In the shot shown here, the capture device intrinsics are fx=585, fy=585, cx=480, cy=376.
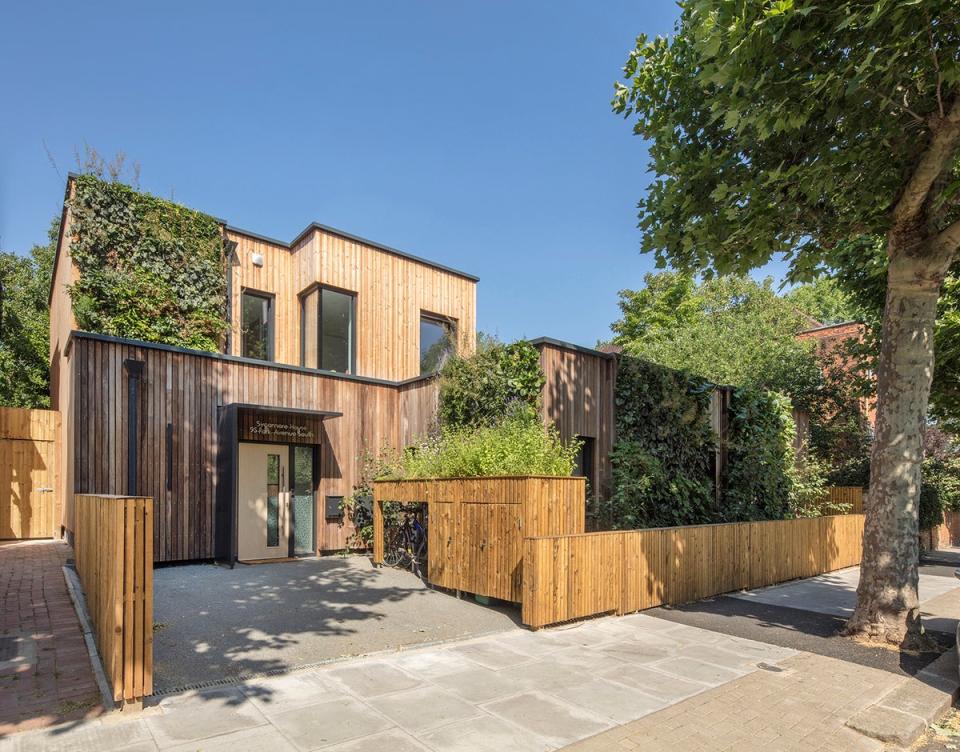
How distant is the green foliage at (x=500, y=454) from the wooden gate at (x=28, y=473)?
846 cm

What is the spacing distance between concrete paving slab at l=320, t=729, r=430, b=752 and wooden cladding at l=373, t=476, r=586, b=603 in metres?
3.47

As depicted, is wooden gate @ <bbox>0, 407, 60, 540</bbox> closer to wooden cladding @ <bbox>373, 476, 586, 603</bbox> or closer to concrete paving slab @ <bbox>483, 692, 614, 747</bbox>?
wooden cladding @ <bbox>373, 476, 586, 603</bbox>

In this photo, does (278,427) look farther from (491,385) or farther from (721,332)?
(721,332)

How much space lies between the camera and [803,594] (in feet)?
31.0

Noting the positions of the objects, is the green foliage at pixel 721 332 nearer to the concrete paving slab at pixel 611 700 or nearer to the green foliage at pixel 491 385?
the green foliage at pixel 491 385

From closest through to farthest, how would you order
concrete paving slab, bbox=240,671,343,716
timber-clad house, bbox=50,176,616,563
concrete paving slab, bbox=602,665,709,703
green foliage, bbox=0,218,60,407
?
concrete paving slab, bbox=240,671,343,716, concrete paving slab, bbox=602,665,709,703, timber-clad house, bbox=50,176,616,563, green foliage, bbox=0,218,60,407

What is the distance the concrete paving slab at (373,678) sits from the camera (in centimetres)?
481

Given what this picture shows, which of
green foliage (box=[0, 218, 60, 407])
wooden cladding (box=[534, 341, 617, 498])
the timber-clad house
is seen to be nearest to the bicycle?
the timber-clad house

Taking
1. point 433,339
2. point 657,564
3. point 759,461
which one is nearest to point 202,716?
point 657,564

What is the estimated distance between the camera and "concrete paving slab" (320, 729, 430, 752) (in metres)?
3.78

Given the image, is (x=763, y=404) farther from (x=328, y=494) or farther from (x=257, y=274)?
(x=257, y=274)

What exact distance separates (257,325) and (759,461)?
1194 cm

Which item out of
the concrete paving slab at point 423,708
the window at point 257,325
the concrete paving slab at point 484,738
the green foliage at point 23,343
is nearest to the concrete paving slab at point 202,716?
the concrete paving slab at point 423,708

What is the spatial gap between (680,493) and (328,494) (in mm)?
6951
